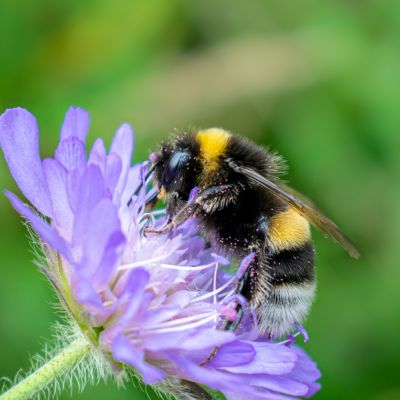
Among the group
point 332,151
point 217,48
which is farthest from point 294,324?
point 217,48

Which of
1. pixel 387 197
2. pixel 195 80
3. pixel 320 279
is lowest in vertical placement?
pixel 320 279

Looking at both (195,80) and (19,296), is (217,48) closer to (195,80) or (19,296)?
(195,80)

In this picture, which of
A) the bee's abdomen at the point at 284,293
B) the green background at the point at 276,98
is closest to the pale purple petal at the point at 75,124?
the bee's abdomen at the point at 284,293

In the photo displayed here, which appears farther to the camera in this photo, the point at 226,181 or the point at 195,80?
the point at 195,80

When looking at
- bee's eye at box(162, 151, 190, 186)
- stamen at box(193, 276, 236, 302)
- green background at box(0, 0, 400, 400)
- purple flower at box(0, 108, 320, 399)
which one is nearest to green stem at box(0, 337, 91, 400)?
purple flower at box(0, 108, 320, 399)

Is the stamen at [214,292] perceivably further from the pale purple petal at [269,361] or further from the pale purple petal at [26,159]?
the pale purple petal at [26,159]
